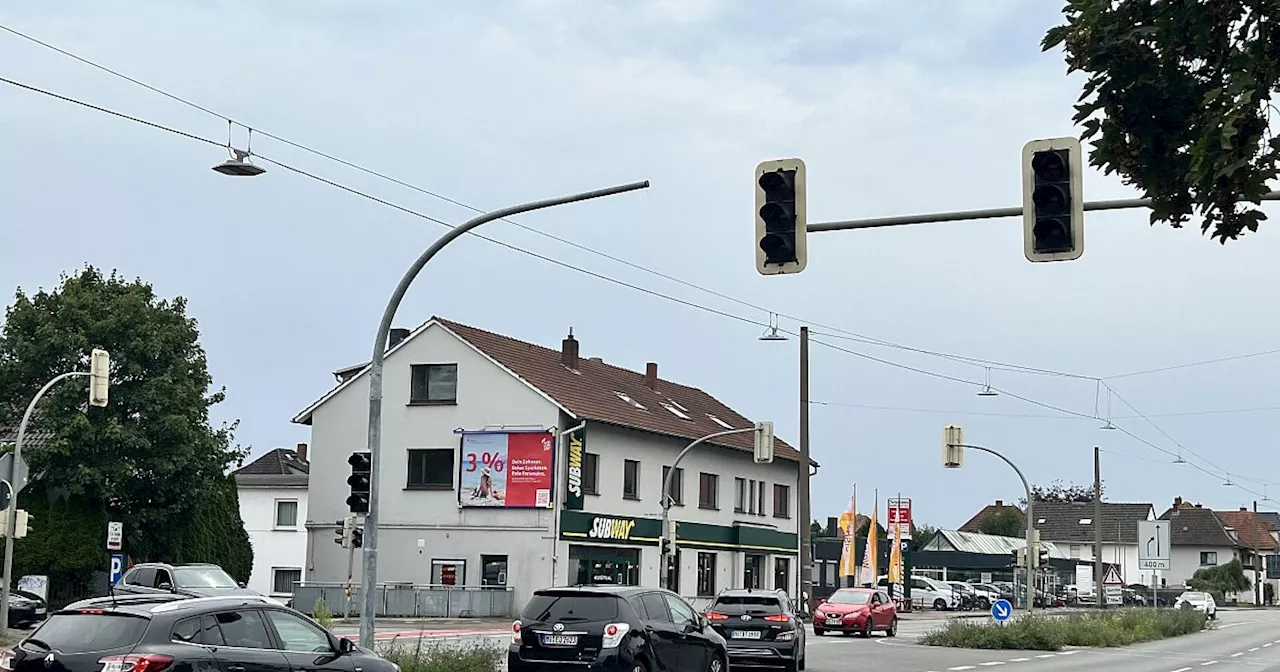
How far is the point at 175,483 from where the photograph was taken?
44625 mm

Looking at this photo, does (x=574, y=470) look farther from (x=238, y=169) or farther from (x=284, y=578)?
(x=238, y=169)

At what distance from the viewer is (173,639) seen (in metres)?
12.8

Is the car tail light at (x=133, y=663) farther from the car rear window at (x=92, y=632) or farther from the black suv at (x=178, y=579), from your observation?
the black suv at (x=178, y=579)

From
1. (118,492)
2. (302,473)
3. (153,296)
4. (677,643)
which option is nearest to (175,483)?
(118,492)

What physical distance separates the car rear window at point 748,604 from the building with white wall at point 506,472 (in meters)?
21.5

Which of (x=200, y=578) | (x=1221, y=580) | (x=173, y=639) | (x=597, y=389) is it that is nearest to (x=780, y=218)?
(x=173, y=639)

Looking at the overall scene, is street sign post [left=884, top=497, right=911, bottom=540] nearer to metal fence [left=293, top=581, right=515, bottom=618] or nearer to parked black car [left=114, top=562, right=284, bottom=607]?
metal fence [left=293, top=581, right=515, bottom=618]

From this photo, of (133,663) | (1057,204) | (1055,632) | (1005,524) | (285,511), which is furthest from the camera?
(1005,524)

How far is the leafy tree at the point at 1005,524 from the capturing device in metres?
131

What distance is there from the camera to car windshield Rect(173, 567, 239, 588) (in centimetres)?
3175

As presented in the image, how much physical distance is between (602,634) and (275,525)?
161ft

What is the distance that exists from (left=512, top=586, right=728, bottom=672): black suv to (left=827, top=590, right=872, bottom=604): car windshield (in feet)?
84.8

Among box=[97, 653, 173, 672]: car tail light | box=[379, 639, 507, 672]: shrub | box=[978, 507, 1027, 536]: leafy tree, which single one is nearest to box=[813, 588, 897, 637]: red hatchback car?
box=[379, 639, 507, 672]: shrub

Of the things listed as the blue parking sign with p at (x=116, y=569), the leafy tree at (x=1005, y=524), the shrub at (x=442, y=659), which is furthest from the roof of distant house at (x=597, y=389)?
the leafy tree at (x=1005, y=524)
